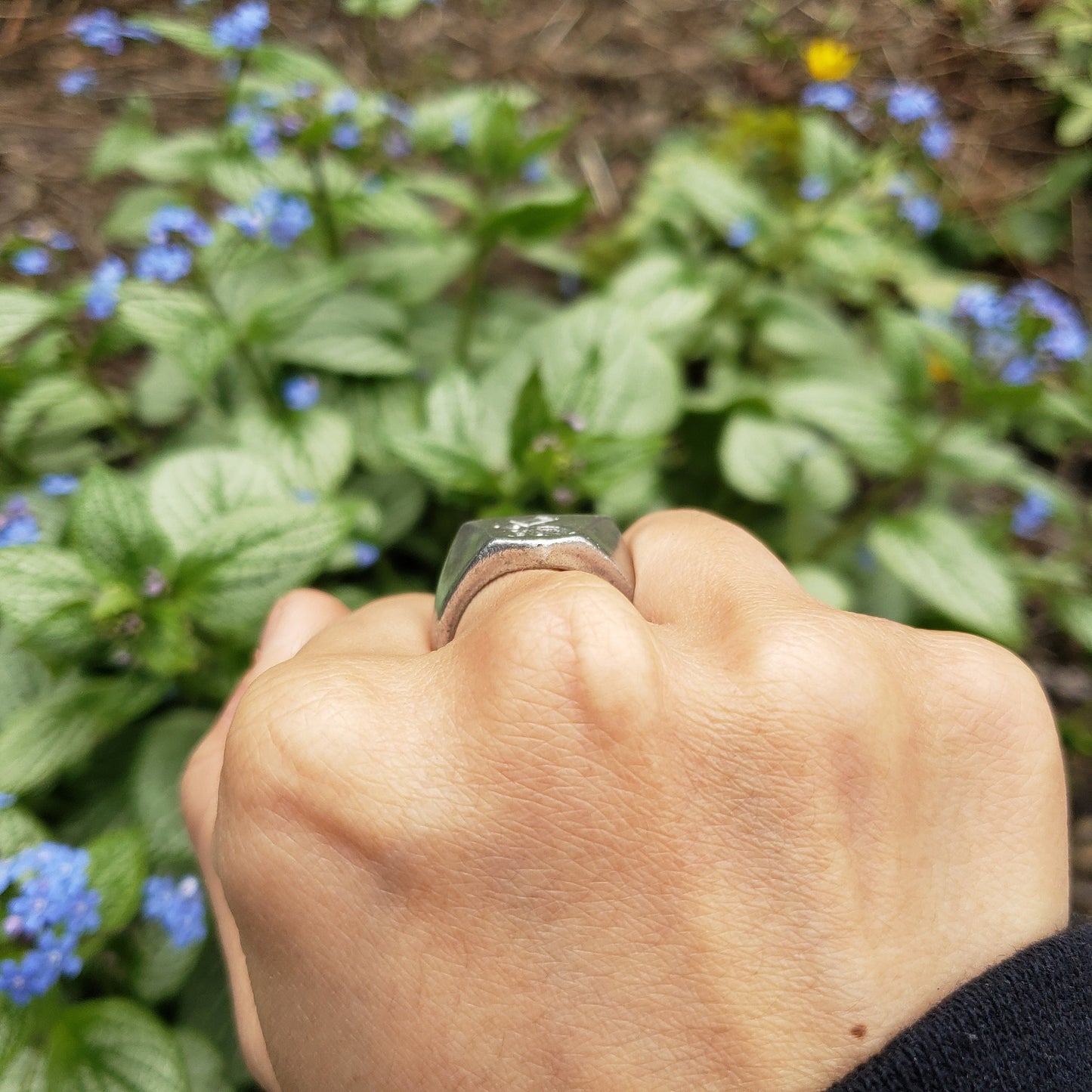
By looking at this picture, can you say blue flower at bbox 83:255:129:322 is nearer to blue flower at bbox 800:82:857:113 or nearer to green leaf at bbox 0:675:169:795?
green leaf at bbox 0:675:169:795

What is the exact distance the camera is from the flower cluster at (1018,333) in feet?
6.50

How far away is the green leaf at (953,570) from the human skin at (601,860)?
1107 mm

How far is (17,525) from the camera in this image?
164 centimetres

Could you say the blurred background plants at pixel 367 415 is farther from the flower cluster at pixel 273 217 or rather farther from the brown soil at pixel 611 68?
the brown soil at pixel 611 68

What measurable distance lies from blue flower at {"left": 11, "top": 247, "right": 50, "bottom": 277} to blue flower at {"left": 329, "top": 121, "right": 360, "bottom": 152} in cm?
75

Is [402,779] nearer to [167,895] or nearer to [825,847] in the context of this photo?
[825,847]

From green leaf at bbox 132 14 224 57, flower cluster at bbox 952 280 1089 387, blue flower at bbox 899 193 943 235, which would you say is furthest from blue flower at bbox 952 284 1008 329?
green leaf at bbox 132 14 224 57

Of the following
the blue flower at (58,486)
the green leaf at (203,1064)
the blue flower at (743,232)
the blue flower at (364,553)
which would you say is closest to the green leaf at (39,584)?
the blue flower at (58,486)

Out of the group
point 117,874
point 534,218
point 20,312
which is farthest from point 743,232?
point 117,874

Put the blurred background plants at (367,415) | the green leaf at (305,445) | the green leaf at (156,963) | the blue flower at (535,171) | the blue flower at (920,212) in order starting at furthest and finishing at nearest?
the blue flower at (535,171), the blue flower at (920,212), the green leaf at (305,445), the green leaf at (156,963), the blurred background plants at (367,415)

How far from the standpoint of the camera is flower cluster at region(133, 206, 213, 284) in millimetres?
1845

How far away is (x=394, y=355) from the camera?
7.31 feet

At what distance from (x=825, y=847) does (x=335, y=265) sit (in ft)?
6.55

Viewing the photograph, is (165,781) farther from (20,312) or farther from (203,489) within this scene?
(20,312)
